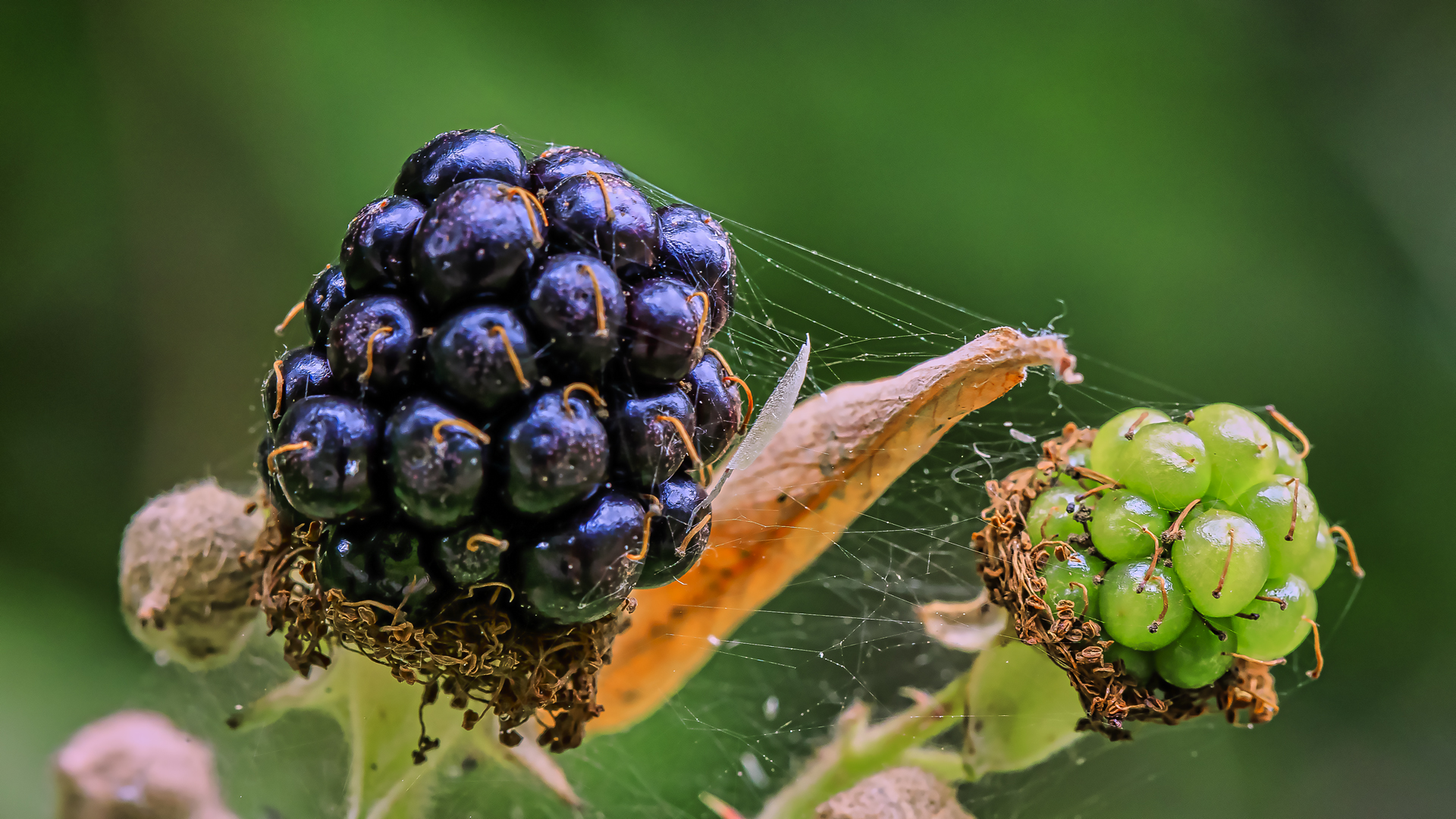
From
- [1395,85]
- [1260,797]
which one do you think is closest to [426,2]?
[1395,85]

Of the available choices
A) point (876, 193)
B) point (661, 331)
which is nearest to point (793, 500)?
point (661, 331)

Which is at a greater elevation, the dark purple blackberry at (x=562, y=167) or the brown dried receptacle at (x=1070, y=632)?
the dark purple blackberry at (x=562, y=167)

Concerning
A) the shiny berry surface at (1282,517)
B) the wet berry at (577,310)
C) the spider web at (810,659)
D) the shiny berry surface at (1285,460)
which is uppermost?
the wet berry at (577,310)

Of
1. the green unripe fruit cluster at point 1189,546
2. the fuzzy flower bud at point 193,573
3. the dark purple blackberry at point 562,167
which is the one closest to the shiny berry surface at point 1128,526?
the green unripe fruit cluster at point 1189,546

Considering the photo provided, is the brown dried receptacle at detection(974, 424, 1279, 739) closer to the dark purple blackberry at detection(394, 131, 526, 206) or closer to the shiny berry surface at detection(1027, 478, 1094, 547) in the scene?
the shiny berry surface at detection(1027, 478, 1094, 547)

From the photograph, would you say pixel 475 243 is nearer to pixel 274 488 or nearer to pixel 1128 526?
pixel 274 488

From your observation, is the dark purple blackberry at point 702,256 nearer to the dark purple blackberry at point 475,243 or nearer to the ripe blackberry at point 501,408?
the ripe blackberry at point 501,408

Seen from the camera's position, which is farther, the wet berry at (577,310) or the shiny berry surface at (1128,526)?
the shiny berry surface at (1128,526)
